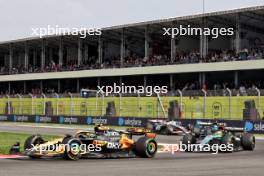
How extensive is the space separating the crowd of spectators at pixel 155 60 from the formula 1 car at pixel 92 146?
2823cm

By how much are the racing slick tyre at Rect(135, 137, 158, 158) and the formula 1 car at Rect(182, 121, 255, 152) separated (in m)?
3.08

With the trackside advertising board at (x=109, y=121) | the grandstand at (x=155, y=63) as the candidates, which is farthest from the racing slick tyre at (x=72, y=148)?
the grandstand at (x=155, y=63)

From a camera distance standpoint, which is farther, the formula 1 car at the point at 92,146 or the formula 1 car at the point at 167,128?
the formula 1 car at the point at 167,128

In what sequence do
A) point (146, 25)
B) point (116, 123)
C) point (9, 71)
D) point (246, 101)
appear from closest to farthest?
point (246, 101) → point (116, 123) → point (146, 25) → point (9, 71)

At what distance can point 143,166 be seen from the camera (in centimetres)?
1323

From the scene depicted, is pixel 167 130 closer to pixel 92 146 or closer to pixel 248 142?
pixel 248 142

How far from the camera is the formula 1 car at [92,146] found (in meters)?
14.4

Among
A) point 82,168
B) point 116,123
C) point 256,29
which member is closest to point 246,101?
point 116,123

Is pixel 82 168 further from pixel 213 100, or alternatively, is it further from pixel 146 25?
pixel 146 25

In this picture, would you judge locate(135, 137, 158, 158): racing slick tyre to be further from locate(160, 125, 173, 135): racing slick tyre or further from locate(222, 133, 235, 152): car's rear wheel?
locate(160, 125, 173, 135): racing slick tyre

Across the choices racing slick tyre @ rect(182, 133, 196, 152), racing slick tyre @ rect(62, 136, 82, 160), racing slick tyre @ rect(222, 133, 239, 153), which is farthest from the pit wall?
racing slick tyre @ rect(62, 136, 82, 160)

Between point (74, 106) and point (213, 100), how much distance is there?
13144 millimetres

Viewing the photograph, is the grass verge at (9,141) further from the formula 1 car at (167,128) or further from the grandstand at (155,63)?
the grandstand at (155,63)

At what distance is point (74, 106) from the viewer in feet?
143
